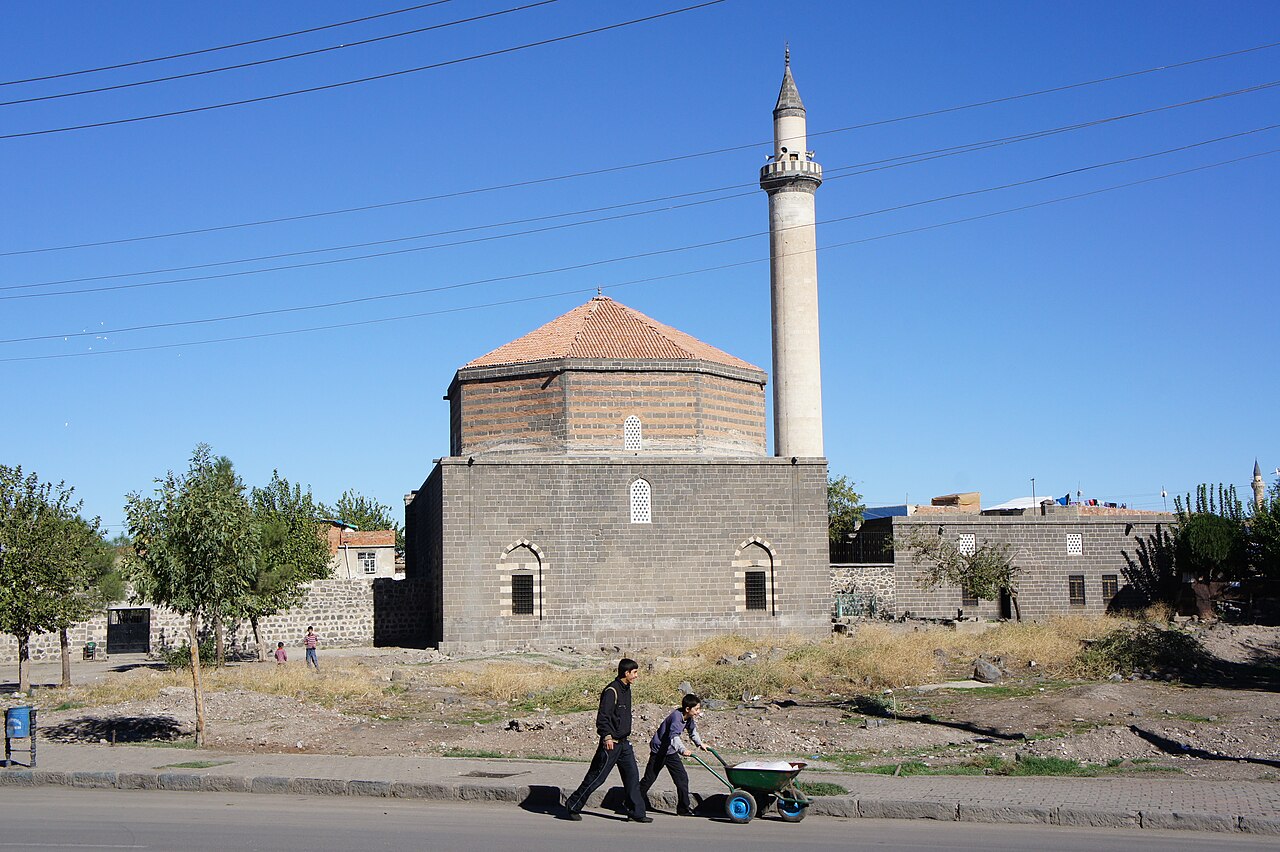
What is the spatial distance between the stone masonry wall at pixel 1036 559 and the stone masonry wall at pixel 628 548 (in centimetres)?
629

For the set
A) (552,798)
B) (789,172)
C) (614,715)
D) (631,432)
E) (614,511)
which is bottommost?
(552,798)

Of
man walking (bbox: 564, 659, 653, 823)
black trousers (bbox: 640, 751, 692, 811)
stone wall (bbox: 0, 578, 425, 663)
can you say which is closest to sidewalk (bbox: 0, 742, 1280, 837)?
black trousers (bbox: 640, 751, 692, 811)

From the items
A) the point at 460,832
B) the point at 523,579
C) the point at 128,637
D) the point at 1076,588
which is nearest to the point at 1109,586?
the point at 1076,588

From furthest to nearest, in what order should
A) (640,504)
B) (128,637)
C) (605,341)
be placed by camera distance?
1. (605,341)
2. (128,637)
3. (640,504)

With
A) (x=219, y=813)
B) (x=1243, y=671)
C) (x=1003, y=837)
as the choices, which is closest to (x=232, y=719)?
(x=219, y=813)

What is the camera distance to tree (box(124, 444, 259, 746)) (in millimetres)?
15250

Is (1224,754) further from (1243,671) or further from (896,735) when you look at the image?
(1243,671)

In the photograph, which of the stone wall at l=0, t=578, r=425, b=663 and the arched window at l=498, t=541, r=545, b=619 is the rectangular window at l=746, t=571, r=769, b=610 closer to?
the arched window at l=498, t=541, r=545, b=619

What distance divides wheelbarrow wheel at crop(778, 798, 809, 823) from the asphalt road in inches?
3.8

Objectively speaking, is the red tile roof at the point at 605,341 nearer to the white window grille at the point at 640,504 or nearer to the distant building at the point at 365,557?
the white window grille at the point at 640,504

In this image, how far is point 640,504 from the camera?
31.6 m

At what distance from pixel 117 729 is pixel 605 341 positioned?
1976cm

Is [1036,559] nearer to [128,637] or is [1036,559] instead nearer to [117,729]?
[128,637]

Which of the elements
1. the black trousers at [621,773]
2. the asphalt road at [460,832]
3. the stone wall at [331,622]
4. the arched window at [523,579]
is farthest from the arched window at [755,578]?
the black trousers at [621,773]
